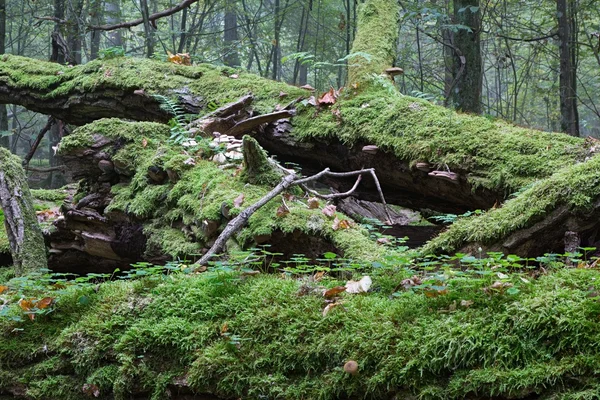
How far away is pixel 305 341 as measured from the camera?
246cm

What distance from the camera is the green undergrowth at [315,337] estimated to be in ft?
6.73

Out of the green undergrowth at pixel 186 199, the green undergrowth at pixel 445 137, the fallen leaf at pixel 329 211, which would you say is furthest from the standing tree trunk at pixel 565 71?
the green undergrowth at pixel 186 199

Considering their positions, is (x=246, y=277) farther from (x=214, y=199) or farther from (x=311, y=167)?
(x=311, y=167)

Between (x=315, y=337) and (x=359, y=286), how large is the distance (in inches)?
17.6

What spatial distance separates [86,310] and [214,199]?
71.4 inches

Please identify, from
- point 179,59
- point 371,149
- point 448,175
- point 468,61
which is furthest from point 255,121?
point 468,61

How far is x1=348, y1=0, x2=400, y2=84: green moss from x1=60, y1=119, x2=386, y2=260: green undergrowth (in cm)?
220

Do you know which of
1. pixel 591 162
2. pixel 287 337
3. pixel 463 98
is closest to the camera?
pixel 287 337

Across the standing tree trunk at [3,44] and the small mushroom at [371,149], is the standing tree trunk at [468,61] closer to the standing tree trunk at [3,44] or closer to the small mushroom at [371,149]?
the small mushroom at [371,149]

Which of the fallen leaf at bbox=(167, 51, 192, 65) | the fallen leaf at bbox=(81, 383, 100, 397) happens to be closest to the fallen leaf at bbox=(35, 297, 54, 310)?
the fallen leaf at bbox=(81, 383, 100, 397)

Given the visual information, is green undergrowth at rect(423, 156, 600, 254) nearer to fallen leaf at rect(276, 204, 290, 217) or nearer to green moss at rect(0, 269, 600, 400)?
green moss at rect(0, 269, 600, 400)

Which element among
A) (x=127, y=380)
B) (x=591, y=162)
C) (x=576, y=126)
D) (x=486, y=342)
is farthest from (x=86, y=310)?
(x=576, y=126)

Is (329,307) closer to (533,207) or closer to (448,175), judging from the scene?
(533,207)

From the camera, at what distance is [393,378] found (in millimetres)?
2168
